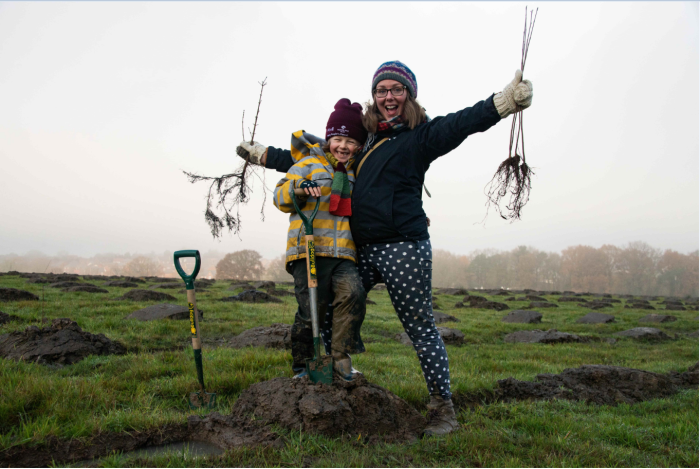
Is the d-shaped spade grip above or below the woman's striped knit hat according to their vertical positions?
below

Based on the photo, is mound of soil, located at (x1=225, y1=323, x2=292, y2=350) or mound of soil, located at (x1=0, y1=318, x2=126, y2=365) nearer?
mound of soil, located at (x1=0, y1=318, x2=126, y2=365)

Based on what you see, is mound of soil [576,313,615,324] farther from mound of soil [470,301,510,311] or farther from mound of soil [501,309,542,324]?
mound of soil [470,301,510,311]

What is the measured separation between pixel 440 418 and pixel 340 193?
5.90ft

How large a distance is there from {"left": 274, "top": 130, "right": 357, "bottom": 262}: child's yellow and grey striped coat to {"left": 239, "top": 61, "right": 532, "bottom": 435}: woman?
15 cm

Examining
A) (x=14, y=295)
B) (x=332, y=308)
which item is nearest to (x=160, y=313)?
(x=14, y=295)

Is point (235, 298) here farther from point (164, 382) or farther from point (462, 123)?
point (462, 123)

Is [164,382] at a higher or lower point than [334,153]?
lower

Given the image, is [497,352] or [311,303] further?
[497,352]

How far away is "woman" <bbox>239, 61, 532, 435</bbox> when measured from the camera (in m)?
3.00

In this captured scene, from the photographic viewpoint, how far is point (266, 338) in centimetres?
597

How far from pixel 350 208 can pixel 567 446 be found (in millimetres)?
2295

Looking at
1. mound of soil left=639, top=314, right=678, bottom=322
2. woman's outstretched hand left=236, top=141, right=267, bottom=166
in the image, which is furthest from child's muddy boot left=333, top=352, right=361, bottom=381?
mound of soil left=639, top=314, right=678, bottom=322

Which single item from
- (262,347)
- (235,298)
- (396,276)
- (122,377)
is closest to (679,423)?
(396,276)

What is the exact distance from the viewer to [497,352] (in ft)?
24.1
